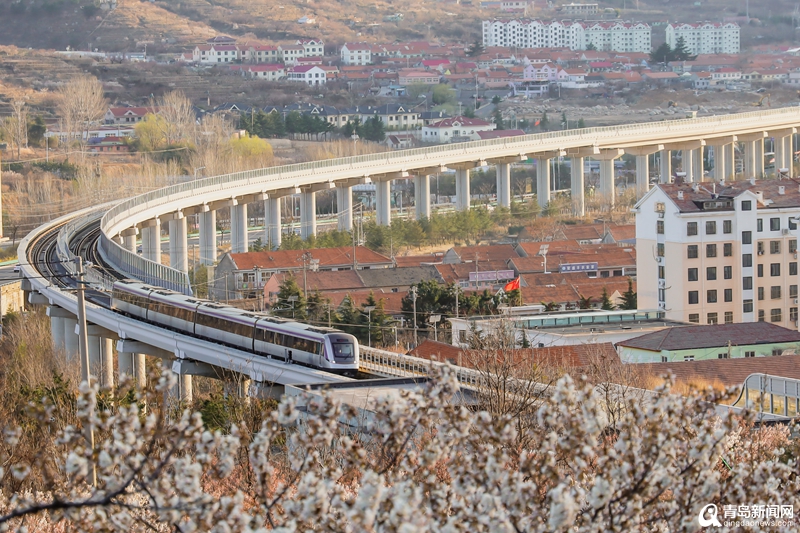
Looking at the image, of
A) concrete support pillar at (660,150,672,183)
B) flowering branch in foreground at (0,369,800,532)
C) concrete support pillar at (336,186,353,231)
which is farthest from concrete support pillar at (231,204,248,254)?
flowering branch in foreground at (0,369,800,532)

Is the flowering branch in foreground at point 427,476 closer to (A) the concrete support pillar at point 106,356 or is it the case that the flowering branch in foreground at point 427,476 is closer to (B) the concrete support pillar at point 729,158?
(A) the concrete support pillar at point 106,356

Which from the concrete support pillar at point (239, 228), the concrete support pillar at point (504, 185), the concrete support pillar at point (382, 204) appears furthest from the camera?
the concrete support pillar at point (504, 185)

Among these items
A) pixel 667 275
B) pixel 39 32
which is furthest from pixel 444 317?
pixel 39 32

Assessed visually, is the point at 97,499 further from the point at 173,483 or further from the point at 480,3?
the point at 480,3

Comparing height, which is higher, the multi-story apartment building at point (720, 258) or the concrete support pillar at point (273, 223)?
the multi-story apartment building at point (720, 258)

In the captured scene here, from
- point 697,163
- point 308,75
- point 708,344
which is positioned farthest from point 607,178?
point 308,75

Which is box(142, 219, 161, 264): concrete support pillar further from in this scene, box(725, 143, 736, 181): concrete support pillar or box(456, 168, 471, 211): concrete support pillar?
box(725, 143, 736, 181): concrete support pillar

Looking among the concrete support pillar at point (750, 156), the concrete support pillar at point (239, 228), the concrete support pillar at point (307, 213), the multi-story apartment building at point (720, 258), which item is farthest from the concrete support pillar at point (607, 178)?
the multi-story apartment building at point (720, 258)

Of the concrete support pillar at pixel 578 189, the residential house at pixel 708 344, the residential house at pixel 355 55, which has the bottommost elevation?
the concrete support pillar at pixel 578 189
